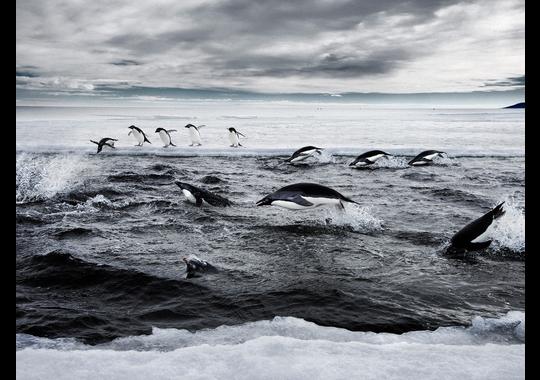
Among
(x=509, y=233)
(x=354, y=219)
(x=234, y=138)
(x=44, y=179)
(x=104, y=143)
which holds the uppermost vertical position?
(x=234, y=138)

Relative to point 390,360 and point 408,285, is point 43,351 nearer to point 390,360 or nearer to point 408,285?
point 390,360

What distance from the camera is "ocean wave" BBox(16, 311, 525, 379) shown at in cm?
271

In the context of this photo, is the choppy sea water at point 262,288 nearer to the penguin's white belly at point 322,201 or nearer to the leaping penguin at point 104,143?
the penguin's white belly at point 322,201

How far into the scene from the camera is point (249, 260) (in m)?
5.11

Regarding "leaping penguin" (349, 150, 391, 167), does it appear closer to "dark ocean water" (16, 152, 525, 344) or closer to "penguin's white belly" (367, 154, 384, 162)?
"penguin's white belly" (367, 154, 384, 162)

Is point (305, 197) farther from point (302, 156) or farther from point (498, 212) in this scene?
point (302, 156)

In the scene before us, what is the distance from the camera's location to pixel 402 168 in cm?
1261

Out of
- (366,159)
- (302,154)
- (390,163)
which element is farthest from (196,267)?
(390,163)

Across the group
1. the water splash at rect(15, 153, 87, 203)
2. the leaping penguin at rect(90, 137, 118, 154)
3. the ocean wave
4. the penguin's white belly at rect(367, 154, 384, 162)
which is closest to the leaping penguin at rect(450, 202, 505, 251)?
the ocean wave

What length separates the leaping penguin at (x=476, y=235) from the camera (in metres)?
5.40

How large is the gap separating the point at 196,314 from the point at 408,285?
204cm

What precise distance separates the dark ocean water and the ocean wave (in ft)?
0.53

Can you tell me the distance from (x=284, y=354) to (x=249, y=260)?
2210 mm

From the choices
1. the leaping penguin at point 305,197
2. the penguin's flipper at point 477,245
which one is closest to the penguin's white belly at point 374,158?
the leaping penguin at point 305,197
